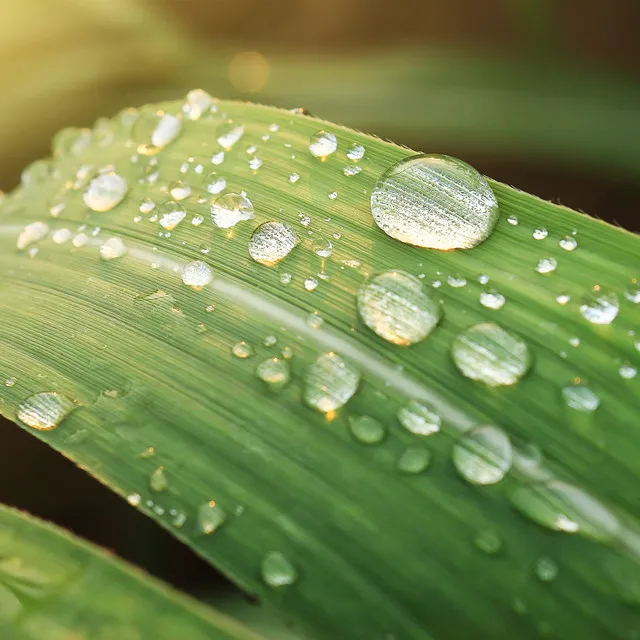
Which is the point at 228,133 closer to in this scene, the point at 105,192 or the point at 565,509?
the point at 105,192

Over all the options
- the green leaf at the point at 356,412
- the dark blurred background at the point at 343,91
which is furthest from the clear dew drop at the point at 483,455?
the dark blurred background at the point at 343,91

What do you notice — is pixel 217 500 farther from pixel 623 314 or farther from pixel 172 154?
pixel 172 154

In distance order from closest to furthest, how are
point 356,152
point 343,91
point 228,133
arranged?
point 356,152 → point 228,133 → point 343,91

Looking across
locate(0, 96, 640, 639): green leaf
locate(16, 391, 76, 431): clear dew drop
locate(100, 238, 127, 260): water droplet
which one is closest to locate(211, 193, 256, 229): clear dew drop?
locate(0, 96, 640, 639): green leaf

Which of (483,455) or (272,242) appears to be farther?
(272,242)

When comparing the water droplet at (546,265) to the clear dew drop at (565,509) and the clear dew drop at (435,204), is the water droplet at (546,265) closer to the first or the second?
the clear dew drop at (435,204)

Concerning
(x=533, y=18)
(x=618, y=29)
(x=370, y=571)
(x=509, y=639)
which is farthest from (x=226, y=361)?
(x=618, y=29)

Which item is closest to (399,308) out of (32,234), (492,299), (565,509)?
(492,299)
